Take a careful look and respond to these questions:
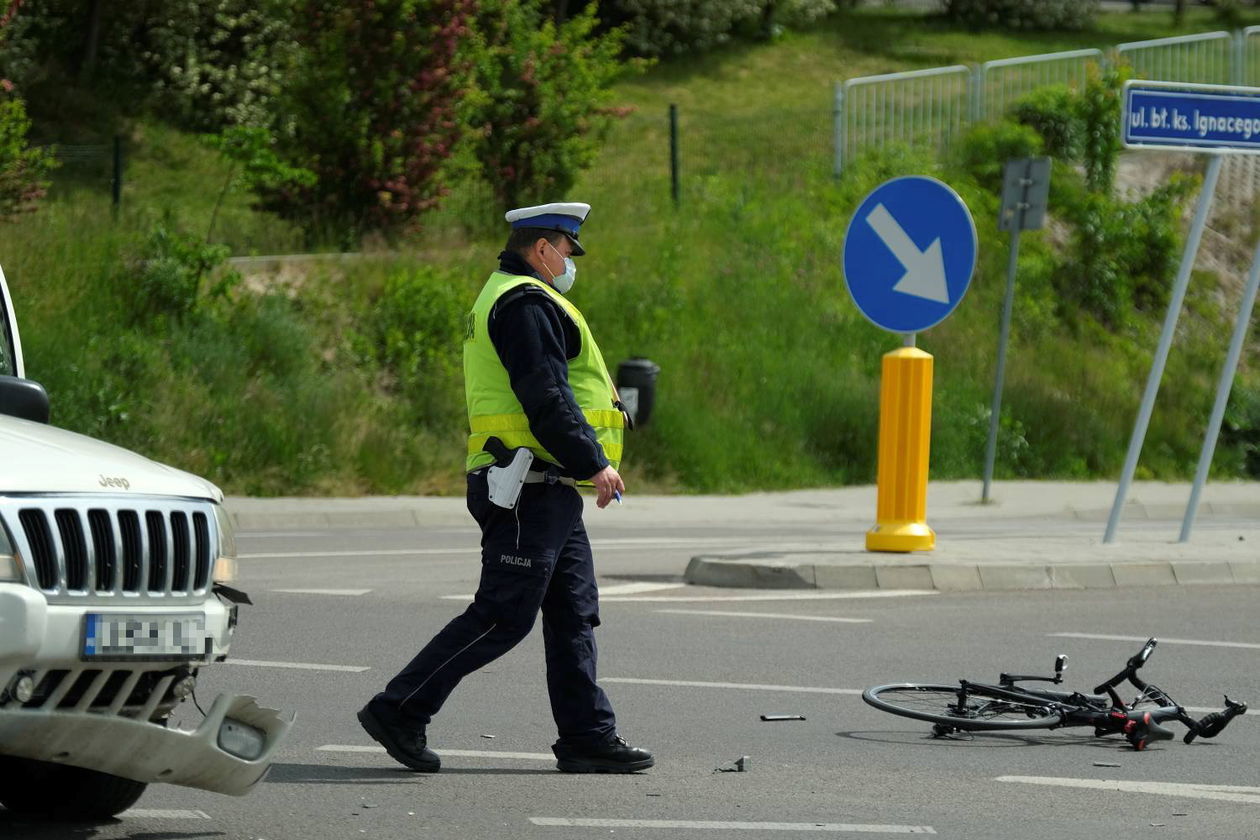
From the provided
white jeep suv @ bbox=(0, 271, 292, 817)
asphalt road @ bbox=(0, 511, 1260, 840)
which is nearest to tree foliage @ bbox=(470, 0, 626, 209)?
asphalt road @ bbox=(0, 511, 1260, 840)

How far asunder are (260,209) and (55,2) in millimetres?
14211

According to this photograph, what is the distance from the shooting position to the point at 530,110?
24859 mm

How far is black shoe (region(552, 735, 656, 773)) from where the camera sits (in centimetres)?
660

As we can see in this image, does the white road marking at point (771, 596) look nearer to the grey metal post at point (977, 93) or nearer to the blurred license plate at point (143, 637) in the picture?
the blurred license plate at point (143, 637)

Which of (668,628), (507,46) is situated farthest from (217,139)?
(668,628)

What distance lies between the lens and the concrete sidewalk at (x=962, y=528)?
11.9m

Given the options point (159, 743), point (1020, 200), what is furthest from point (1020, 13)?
point (159, 743)

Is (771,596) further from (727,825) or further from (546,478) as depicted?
(727,825)

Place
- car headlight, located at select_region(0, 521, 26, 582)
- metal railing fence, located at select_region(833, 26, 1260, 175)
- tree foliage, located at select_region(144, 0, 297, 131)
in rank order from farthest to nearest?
1. tree foliage, located at select_region(144, 0, 297, 131)
2. metal railing fence, located at select_region(833, 26, 1260, 175)
3. car headlight, located at select_region(0, 521, 26, 582)

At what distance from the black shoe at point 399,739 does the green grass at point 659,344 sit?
1142 cm

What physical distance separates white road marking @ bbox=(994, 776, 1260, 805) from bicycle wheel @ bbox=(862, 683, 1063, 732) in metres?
0.59

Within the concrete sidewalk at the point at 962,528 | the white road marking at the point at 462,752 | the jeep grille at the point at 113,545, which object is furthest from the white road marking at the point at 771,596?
the jeep grille at the point at 113,545

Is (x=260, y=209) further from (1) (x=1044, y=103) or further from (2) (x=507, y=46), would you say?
(1) (x=1044, y=103)

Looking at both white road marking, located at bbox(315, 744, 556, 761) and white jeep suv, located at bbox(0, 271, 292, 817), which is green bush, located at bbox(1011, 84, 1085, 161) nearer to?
white road marking, located at bbox(315, 744, 556, 761)
